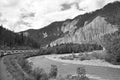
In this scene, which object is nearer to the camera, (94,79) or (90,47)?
(94,79)

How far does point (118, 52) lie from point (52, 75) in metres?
40.0

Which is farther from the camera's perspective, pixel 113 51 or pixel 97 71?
pixel 113 51

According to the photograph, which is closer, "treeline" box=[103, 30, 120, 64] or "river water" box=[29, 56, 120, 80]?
"river water" box=[29, 56, 120, 80]

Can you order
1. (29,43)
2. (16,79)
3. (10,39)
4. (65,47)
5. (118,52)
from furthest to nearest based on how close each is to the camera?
1. (29,43)
2. (65,47)
3. (10,39)
4. (118,52)
5. (16,79)

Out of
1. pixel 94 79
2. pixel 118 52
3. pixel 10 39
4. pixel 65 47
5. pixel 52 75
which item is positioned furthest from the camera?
pixel 65 47

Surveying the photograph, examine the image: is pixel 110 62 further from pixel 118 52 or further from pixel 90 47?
pixel 90 47

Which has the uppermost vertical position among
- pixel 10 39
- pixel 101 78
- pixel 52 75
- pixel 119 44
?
pixel 10 39

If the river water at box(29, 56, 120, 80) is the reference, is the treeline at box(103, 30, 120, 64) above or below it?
above

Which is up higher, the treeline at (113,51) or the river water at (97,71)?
the treeline at (113,51)

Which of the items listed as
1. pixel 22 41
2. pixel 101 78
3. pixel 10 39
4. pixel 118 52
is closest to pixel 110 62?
pixel 118 52

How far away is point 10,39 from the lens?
137 metres

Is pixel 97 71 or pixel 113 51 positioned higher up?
pixel 113 51

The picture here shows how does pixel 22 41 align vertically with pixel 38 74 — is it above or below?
above

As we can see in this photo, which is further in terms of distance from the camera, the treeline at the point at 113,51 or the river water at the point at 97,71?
the treeline at the point at 113,51
